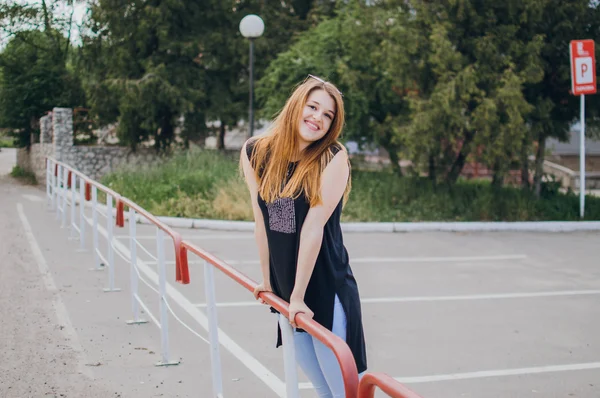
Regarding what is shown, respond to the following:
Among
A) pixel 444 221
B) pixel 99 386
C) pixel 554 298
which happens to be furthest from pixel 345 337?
pixel 444 221

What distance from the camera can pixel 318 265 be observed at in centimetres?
348

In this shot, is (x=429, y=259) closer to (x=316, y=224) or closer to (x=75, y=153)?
(x=316, y=224)

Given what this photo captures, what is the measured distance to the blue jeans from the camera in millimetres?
3484

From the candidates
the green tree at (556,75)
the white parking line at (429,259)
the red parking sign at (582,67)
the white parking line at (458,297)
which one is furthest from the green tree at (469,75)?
the white parking line at (458,297)

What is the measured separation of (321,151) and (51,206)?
14.8m

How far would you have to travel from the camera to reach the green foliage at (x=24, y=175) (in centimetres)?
2729

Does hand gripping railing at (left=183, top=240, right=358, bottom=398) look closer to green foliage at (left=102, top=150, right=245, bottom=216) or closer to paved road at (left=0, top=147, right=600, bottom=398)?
paved road at (left=0, top=147, right=600, bottom=398)

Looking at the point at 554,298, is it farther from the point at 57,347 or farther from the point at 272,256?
the point at 272,256

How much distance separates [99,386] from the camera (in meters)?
5.55

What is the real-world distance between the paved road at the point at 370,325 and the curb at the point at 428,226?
174cm

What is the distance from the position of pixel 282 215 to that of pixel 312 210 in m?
0.18

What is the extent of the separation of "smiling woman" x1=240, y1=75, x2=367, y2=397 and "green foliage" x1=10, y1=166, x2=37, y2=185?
24711 millimetres

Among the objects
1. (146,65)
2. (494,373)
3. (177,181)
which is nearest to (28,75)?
(146,65)

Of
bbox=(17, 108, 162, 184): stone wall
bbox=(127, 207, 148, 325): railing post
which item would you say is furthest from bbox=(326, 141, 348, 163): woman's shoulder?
bbox=(17, 108, 162, 184): stone wall
